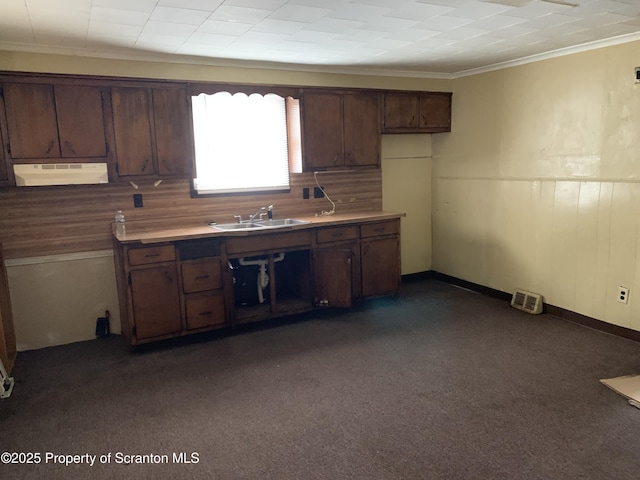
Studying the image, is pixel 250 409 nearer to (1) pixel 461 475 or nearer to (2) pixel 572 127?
(1) pixel 461 475

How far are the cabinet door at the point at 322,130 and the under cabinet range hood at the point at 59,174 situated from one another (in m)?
1.85

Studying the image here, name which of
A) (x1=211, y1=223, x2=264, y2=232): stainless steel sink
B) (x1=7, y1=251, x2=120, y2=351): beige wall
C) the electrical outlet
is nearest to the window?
(x1=211, y1=223, x2=264, y2=232): stainless steel sink

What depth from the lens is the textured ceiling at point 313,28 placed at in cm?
272

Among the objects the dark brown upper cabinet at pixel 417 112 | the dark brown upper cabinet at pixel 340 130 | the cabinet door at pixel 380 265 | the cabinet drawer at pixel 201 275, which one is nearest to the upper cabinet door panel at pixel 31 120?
the cabinet drawer at pixel 201 275

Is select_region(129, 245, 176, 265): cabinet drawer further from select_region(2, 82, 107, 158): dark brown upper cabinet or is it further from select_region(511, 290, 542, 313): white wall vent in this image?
select_region(511, 290, 542, 313): white wall vent

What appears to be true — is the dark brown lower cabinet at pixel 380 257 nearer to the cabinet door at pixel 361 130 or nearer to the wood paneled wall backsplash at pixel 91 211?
the cabinet door at pixel 361 130

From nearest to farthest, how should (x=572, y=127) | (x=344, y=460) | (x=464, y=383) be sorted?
(x=344, y=460)
(x=464, y=383)
(x=572, y=127)

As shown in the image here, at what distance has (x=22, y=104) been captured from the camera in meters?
3.46

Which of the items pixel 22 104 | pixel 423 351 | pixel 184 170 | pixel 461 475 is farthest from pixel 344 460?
pixel 22 104

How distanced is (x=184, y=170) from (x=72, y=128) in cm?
90

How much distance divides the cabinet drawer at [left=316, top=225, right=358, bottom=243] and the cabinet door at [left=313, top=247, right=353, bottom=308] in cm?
9

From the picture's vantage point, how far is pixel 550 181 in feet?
13.9

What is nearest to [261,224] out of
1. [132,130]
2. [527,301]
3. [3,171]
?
[132,130]

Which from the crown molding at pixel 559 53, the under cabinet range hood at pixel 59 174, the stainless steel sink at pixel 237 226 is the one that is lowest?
the stainless steel sink at pixel 237 226
